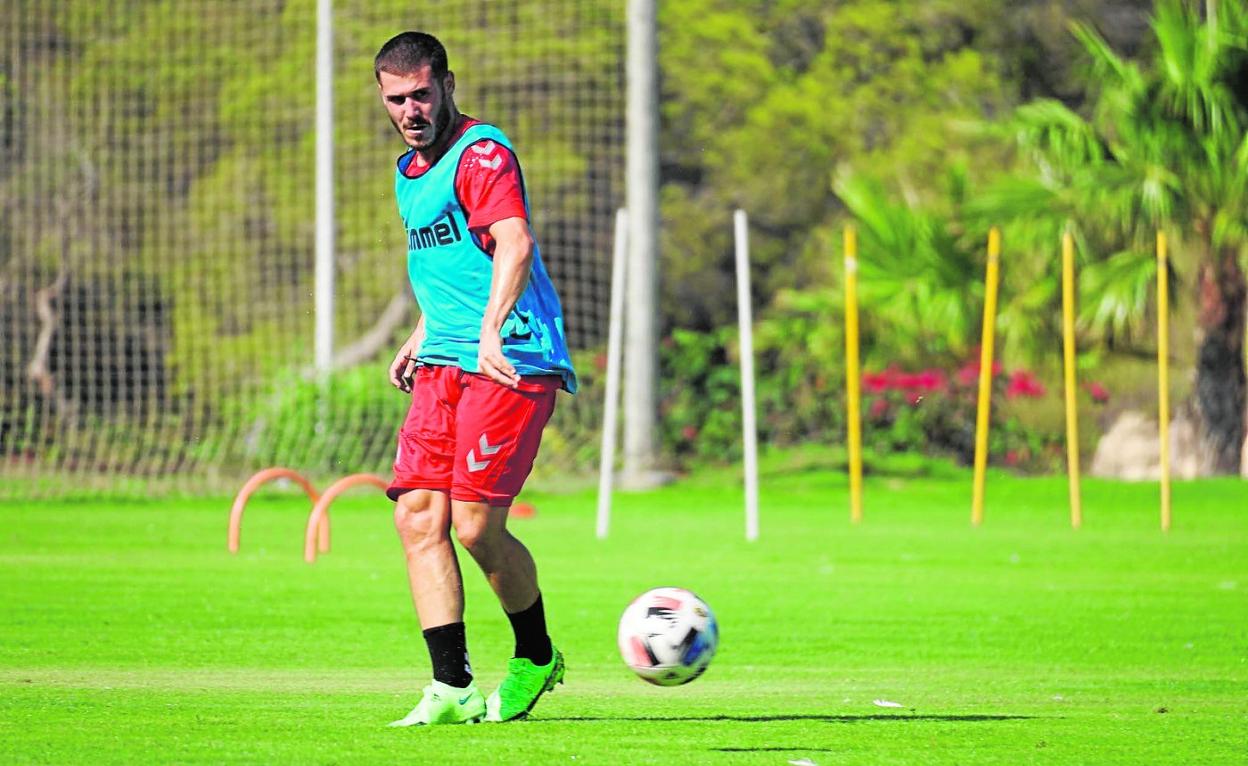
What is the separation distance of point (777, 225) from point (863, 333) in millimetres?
11811

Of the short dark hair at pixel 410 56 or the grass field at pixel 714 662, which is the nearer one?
the grass field at pixel 714 662

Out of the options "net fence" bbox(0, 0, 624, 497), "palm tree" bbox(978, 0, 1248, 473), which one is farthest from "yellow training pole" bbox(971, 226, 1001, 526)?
"net fence" bbox(0, 0, 624, 497)

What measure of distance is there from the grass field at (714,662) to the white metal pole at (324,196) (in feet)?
14.7

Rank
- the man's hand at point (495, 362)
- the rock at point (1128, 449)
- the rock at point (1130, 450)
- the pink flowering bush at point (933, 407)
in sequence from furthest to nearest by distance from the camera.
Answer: the rock at point (1128, 449) < the rock at point (1130, 450) < the pink flowering bush at point (933, 407) < the man's hand at point (495, 362)

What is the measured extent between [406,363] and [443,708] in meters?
1.25

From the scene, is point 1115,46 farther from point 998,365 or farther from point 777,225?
point 998,365

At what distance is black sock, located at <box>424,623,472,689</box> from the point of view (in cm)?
638

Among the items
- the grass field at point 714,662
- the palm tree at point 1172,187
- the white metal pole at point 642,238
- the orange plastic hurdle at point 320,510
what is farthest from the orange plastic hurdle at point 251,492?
the palm tree at point 1172,187

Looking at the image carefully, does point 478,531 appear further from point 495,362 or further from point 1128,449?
point 1128,449

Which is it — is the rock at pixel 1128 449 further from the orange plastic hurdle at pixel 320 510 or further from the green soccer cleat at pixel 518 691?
the green soccer cleat at pixel 518 691

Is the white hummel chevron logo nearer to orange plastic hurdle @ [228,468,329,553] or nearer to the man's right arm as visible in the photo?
the man's right arm

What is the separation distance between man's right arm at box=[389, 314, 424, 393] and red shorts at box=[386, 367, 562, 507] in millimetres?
292

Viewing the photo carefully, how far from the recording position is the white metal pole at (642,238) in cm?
2203

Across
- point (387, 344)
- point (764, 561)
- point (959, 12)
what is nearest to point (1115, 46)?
point (959, 12)
